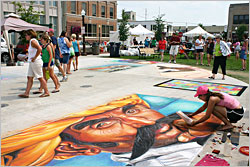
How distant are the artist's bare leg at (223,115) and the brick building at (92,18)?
35.0m

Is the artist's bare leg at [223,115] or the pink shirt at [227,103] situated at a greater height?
the pink shirt at [227,103]

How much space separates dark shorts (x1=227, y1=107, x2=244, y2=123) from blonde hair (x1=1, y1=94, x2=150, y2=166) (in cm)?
269

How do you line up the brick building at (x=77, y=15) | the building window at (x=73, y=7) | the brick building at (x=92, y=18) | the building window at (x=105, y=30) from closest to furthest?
1. the brick building at (x=77, y=15)
2. the brick building at (x=92, y=18)
3. the building window at (x=73, y=7)
4. the building window at (x=105, y=30)

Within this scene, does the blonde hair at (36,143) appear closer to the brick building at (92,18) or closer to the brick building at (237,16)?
the brick building at (92,18)

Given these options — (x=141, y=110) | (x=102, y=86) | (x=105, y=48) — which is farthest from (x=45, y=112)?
(x=105, y=48)

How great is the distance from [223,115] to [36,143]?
3100mm

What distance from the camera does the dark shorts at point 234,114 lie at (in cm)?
412

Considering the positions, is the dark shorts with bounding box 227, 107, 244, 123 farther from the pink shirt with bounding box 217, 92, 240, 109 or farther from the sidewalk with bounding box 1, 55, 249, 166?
the sidewalk with bounding box 1, 55, 249, 166

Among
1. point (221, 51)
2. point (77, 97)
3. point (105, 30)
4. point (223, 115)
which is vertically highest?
point (105, 30)

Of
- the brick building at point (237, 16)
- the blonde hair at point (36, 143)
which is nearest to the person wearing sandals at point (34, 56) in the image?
the blonde hair at point (36, 143)

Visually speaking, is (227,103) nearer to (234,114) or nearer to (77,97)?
(234,114)

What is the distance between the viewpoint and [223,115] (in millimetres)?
4148

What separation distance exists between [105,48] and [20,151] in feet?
78.0

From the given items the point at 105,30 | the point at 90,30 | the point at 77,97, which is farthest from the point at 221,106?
the point at 105,30
